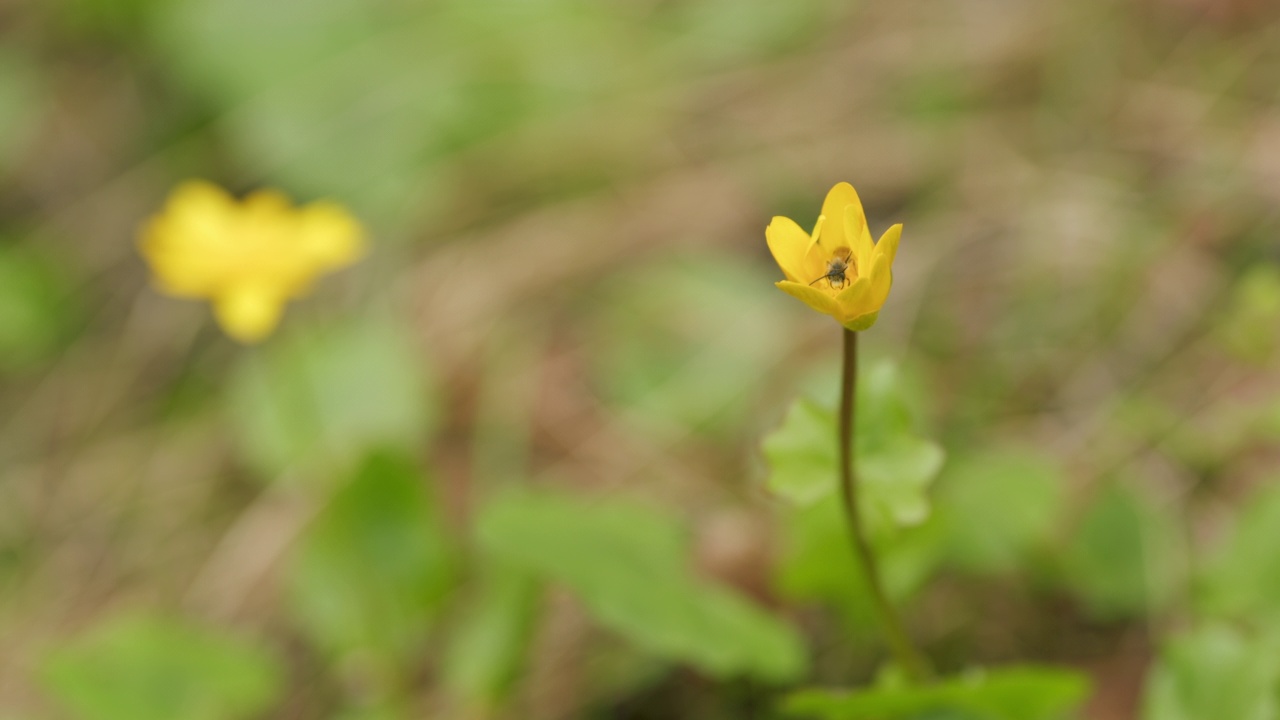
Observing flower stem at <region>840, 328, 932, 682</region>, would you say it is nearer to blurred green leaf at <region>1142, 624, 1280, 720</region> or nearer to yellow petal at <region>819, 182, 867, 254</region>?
yellow petal at <region>819, 182, 867, 254</region>

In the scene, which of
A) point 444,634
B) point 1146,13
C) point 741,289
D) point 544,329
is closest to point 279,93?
point 544,329

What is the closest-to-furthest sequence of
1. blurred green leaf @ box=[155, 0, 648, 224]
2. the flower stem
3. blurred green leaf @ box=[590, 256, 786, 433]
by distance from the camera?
the flower stem, blurred green leaf @ box=[590, 256, 786, 433], blurred green leaf @ box=[155, 0, 648, 224]

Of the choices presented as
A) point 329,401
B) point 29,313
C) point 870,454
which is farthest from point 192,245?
point 870,454

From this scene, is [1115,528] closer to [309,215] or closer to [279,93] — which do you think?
[309,215]

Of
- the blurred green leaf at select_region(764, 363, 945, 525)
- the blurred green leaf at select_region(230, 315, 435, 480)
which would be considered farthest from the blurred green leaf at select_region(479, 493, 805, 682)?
the blurred green leaf at select_region(230, 315, 435, 480)

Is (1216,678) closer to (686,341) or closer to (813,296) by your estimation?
(813,296)

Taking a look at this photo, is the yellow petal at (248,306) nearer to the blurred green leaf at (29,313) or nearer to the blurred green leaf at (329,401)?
the blurred green leaf at (329,401)
